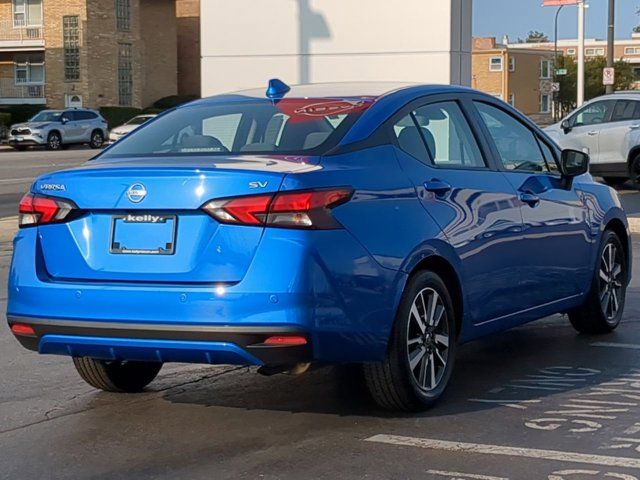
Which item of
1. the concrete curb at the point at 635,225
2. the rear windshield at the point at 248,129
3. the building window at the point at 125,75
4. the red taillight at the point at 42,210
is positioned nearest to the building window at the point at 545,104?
the building window at the point at 125,75

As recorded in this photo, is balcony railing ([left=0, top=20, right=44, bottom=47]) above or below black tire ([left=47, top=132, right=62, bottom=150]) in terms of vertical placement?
above

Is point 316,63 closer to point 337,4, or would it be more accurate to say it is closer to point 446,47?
point 337,4

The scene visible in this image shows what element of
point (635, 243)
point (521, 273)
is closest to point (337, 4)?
point (635, 243)

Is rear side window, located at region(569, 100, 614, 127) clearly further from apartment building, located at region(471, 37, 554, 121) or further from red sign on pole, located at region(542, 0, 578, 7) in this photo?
apartment building, located at region(471, 37, 554, 121)

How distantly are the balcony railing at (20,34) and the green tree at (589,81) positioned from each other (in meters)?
46.1

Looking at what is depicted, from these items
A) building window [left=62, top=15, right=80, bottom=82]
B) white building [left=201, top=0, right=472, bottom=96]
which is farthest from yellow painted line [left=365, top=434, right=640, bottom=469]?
building window [left=62, top=15, right=80, bottom=82]

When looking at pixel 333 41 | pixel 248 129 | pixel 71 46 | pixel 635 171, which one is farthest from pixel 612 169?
pixel 71 46

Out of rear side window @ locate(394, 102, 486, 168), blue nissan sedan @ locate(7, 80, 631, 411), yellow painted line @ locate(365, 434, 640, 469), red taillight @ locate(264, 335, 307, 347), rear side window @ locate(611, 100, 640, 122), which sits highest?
rear side window @ locate(611, 100, 640, 122)

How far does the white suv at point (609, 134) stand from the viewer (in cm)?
2261

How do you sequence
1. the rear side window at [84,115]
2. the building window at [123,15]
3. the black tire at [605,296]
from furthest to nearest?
the building window at [123,15], the rear side window at [84,115], the black tire at [605,296]

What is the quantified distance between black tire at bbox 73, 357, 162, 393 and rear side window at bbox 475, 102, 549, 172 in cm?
248

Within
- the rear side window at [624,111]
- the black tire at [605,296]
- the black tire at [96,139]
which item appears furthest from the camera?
the black tire at [96,139]

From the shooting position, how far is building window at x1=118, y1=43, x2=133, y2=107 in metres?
60.6

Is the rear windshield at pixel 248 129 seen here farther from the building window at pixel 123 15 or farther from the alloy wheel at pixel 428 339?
the building window at pixel 123 15
